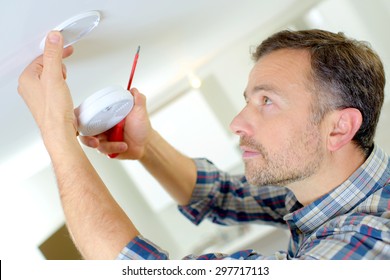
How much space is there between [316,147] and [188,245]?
122 cm

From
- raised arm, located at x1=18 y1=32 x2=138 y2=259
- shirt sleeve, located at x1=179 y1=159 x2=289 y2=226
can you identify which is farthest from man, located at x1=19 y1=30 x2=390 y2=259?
shirt sleeve, located at x1=179 y1=159 x2=289 y2=226

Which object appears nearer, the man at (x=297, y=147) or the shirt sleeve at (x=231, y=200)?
the man at (x=297, y=147)

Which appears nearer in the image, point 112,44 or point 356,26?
point 112,44

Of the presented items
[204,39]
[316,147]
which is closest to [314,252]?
[316,147]

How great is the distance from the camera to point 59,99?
79cm

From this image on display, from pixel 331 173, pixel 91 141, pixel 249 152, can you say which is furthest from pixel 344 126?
pixel 91 141

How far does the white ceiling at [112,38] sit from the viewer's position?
68cm

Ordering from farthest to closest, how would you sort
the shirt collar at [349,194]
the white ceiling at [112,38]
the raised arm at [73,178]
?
1. the shirt collar at [349,194]
2. the raised arm at [73,178]
3. the white ceiling at [112,38]

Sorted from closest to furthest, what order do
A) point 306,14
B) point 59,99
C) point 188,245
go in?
point 59,99 < point 306,14 < point 188,245

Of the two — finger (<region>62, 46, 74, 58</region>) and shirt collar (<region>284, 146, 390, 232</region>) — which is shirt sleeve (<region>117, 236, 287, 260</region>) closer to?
shirt collar (<region>284, 146, 390, 232</region>)

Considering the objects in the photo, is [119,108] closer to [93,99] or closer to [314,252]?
[93,99]

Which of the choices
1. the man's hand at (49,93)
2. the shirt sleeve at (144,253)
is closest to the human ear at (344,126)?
the shirt sleeve at (144,253)

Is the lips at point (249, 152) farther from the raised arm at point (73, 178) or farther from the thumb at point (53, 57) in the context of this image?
the thumb at point (53, 57)

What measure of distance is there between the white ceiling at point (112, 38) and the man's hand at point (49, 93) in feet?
0.07
